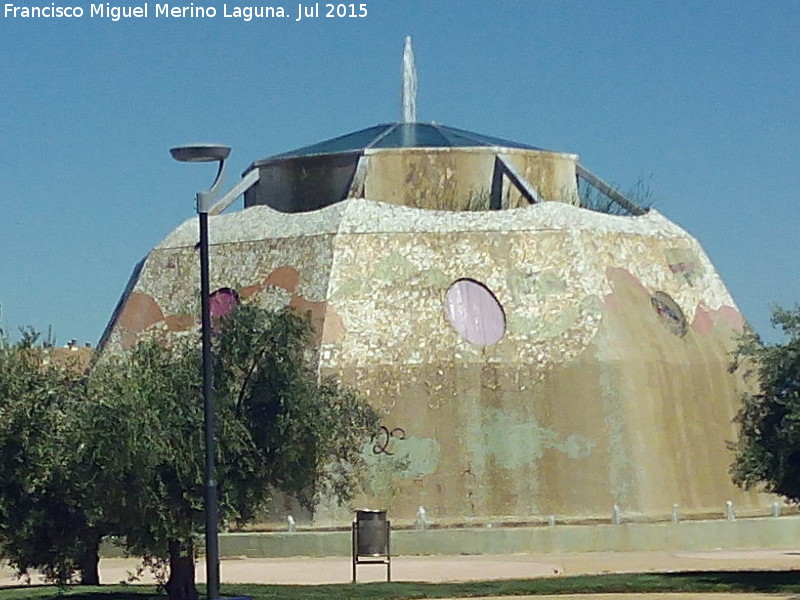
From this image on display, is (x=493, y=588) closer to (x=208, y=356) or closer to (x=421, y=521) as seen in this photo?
(x=421, y=521)

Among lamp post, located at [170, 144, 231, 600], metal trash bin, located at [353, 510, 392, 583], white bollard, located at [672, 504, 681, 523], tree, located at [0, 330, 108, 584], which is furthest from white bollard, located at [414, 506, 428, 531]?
lamp post, located at [170, 144, 231, 600]

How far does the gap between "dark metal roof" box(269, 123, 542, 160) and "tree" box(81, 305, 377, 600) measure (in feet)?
58.1

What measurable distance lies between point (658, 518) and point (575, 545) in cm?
259

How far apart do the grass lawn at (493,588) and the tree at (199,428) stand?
2.74 meters

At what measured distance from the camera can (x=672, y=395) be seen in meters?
38.7

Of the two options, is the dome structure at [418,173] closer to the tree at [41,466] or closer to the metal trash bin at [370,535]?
the metal trash bin at [370,535]

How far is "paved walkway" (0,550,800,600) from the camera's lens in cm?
3066

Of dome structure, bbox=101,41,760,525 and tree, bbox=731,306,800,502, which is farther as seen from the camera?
dome structure, bbox=101,41,760,525

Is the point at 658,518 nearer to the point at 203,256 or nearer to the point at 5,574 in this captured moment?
the point at 5,574

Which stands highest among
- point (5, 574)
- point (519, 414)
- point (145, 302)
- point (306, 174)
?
point (306, 174)

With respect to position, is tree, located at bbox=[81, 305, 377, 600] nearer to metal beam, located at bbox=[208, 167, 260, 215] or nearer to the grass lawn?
the grass lawn

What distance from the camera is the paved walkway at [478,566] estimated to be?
30656mm

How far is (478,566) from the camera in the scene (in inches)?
1272

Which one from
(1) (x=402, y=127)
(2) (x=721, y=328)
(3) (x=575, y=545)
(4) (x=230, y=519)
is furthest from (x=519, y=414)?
(4) (x=230, y=519)
